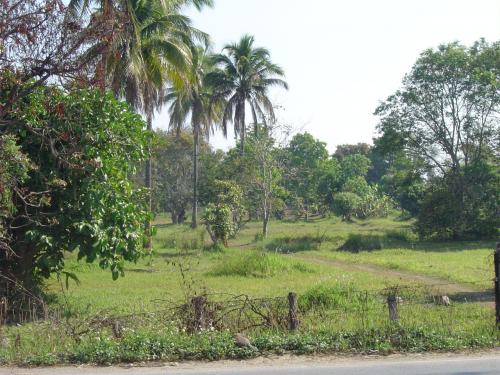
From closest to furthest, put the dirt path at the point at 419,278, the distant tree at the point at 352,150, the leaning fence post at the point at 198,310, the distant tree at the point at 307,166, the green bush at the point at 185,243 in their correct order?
the leaning fence post at the point at 198,310 → the dirt path at the point at 419,278 → the green bush at the point at 185,243 → the distant tree at the point at 307,166 → the distant tree at the point at 352,150

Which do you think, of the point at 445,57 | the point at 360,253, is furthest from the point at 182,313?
the point at 445,57

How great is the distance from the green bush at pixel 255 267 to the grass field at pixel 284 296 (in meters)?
0.03

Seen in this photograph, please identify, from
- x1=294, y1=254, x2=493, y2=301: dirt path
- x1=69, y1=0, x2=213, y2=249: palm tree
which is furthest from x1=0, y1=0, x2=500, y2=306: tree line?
x1=294, y1=254, x2=493, y2=301: dirt path

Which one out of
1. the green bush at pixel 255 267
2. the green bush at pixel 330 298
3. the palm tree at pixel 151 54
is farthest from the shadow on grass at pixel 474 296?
the palm tree at pixel 151 54

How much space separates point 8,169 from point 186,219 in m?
52.2

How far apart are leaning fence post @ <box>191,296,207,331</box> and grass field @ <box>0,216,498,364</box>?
35 centimetres

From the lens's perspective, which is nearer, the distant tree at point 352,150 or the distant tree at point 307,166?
the distant tree at point 307,166

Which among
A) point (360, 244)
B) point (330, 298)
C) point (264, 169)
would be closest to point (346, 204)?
point (264, 169)

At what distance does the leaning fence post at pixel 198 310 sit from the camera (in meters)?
9.31

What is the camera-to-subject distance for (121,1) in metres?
18.7

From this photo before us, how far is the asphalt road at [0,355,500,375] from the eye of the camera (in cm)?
759

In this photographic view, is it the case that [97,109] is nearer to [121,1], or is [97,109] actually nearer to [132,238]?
[132,238]

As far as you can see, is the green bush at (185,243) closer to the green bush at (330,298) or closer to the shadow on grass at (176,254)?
the shadow on grass at (176,254)

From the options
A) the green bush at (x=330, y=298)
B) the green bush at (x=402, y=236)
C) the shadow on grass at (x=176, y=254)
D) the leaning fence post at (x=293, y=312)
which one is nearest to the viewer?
the leaning fence post at (x=293, y=312)
